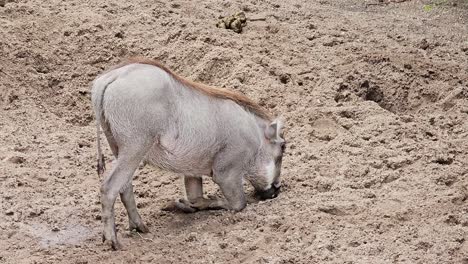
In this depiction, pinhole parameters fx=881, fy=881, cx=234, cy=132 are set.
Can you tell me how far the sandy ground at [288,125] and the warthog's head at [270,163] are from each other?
130 millimetres

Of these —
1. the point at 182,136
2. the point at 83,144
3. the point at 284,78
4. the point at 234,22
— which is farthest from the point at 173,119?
the point at 234,22

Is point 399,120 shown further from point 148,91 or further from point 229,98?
point 148,91

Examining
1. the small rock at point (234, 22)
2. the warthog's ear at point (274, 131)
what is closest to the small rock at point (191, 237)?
the warthog's ear at point (274, 131)

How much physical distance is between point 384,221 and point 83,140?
238 cm

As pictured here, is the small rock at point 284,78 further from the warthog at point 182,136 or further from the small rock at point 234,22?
the warthog at point 182,136

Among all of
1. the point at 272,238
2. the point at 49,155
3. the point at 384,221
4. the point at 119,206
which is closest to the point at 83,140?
the point at 49,155

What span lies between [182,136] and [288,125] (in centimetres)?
136

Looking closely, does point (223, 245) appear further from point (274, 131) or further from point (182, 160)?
point (274, 131)

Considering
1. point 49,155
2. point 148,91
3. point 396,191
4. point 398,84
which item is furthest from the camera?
point 398,84

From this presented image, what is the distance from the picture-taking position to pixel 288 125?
20.8 feet

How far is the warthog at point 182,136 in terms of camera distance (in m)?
4.82

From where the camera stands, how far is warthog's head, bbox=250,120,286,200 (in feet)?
18.3

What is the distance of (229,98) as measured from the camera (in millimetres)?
5508

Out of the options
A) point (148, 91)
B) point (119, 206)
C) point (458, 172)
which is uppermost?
point (148, 91)
